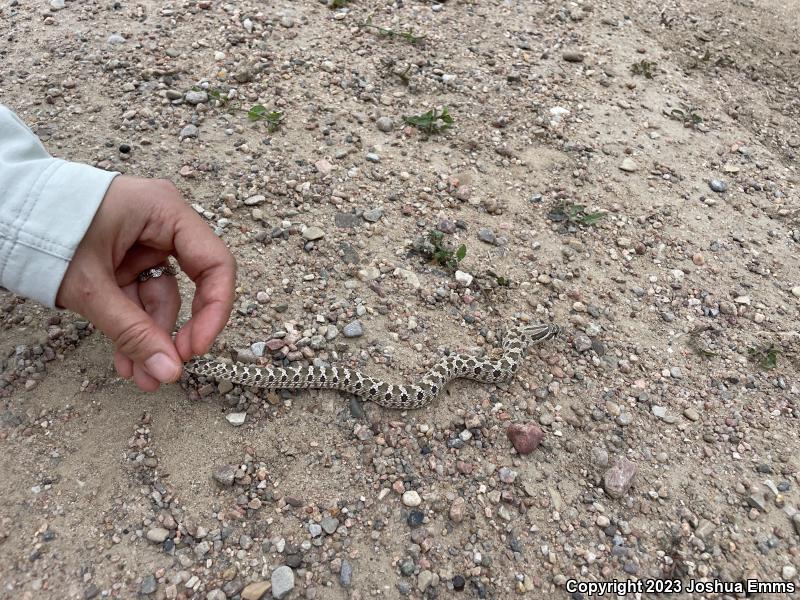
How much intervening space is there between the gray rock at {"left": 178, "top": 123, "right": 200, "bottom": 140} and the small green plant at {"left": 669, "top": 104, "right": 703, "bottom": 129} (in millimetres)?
7114

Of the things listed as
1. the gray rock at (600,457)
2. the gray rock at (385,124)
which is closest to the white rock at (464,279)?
the gray rock at (600,457)

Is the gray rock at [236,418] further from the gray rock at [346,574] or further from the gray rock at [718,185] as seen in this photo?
the gray rock at [718,185]

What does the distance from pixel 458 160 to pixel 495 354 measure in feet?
10.1

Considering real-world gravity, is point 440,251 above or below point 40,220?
below

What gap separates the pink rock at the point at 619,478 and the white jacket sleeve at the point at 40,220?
15.0ft

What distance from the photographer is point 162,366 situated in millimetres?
3936

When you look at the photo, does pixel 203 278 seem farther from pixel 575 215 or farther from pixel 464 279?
pixel 575 215

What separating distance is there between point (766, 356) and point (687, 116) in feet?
15.0

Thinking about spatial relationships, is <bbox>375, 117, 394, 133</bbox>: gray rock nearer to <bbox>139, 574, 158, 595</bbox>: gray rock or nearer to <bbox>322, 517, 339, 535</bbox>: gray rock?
<bbox>322, 517, 339, 535</bbox>: gray rock

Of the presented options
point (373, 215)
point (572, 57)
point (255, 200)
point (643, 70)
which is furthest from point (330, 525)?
point (643, 70)

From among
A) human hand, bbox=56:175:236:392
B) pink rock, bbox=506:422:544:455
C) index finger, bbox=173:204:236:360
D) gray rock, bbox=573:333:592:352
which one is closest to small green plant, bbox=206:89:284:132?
human hand, bbox=56:175:236:392

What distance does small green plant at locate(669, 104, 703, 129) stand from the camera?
9062mm

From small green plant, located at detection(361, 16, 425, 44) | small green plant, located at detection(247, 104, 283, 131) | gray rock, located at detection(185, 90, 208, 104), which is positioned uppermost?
small green plant, located at detection(361, 16, 425, 44)

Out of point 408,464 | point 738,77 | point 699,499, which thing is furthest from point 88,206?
point 738,77
